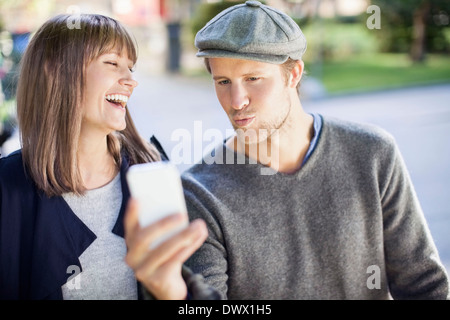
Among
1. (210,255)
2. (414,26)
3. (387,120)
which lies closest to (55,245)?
(210,255)

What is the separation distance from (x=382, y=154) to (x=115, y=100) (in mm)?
970

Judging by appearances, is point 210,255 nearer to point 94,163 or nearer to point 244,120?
point 244,120

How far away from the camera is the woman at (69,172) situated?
63.8 inches

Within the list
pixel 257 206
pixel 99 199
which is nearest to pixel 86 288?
pixel 99 199

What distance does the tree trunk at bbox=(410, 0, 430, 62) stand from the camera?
13.6m

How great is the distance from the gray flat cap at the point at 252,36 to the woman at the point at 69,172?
34 cm

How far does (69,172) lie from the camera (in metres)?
1.79

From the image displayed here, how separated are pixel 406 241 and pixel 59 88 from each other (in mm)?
1319

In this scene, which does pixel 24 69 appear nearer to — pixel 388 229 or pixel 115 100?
pixel 115 100

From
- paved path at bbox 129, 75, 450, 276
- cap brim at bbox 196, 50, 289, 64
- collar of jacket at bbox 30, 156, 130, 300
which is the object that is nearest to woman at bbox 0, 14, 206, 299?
collar of jacket at bbox 30, 156, 130, 300

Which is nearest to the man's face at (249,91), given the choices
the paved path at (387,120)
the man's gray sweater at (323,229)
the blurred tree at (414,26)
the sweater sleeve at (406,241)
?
the man's gray sweater at (323,229)

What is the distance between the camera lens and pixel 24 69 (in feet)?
6.08

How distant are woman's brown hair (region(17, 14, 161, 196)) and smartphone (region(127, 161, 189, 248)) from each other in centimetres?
77

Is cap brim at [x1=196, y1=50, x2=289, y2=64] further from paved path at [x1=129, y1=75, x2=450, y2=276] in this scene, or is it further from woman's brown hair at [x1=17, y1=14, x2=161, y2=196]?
paved path at [x1=129, y1=75, x2=450, y2=276]
